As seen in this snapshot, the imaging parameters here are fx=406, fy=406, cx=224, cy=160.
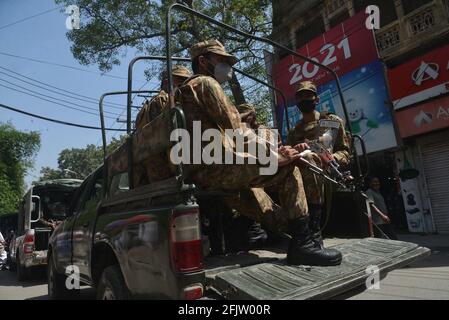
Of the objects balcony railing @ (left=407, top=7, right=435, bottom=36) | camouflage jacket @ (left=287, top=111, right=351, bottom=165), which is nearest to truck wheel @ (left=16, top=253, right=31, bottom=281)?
camouflage jacket @ (left=287, top=111, right=351, bottom=165)

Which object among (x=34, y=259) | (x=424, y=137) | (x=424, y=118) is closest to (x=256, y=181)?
(x=34, y=259)

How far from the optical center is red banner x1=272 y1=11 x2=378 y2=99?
Result: 39.0 feet

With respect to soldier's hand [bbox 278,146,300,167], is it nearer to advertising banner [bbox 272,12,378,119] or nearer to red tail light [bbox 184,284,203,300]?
red tail light [bbox 184,284,203,300]

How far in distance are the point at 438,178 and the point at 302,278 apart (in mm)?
9879

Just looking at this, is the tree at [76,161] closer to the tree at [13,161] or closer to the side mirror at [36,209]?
the tree at [13,161]

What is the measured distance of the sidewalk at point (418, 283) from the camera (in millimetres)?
4137

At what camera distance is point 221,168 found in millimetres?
2920

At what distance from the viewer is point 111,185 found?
395 cm

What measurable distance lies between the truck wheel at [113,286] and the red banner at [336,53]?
10.6 meters

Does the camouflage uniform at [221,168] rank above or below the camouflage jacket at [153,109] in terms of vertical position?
below

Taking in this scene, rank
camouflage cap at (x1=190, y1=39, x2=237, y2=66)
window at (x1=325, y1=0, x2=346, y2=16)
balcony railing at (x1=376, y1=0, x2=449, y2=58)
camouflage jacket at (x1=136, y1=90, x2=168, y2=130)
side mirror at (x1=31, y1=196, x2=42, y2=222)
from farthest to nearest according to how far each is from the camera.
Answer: window at (x1=325, y1=0, x2=346, y2=16) < balcony railing at (x1=376, y1=0, x2=449, y2=58) < side mirror at (x1=31, y1=196, x2=42, y2=222) < camouflage jacket at (x1=136, y1=90, x2=168, y2=130) < camouflage cap at (x1=190, y1=39, x2=237, y2=66)

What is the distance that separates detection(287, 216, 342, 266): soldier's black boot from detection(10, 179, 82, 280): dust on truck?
21.2 feet

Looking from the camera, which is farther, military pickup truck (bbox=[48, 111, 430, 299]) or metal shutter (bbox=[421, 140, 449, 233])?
metal shutter (bbox=[421, 140, 449, 233])

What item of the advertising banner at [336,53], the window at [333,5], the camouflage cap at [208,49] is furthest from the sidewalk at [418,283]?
the window at [333,5]
